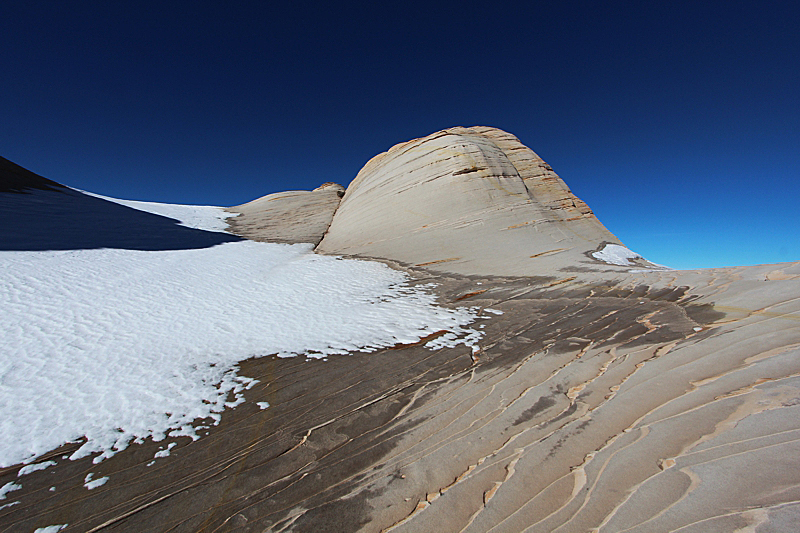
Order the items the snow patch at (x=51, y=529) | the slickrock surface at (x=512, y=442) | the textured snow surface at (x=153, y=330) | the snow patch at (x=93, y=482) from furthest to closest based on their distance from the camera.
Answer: the textured snow surface at (x=153, y=330) < the snow patch at (x=93, y=482) < the snow patch at (x=51, y=529) < the slickrock surface at (x=512, y=442)

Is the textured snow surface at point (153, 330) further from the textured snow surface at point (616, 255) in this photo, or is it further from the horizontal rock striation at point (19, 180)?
the horizontal rock striation at point (19, 180)

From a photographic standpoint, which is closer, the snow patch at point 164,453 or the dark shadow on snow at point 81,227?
the snow patch at point 164,453

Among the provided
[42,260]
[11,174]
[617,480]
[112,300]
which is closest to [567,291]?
[617,480]

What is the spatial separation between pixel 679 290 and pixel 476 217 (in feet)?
27.7

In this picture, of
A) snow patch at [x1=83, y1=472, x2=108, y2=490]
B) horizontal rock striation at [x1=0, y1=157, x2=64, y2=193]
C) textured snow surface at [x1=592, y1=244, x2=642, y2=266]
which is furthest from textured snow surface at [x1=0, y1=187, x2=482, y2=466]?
horizontal rock striation at [x1=0, y1=157, x2=64, y2=193]

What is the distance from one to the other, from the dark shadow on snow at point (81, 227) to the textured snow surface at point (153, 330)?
90 centimetres

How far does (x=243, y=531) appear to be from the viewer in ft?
6.48

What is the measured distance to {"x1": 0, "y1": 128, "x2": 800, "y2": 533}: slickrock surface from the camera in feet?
6.11

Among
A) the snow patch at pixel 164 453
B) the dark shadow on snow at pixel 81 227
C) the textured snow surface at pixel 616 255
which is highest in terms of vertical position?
the textured snow surface at pixel 616 255

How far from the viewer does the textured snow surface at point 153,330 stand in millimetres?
3125

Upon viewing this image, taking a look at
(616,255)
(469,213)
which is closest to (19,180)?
(469,213)

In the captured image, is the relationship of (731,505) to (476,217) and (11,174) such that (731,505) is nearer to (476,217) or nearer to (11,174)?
(476,217)

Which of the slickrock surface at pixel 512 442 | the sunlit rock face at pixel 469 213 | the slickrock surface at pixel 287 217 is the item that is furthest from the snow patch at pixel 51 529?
the slickrock surface at pixel 287 217

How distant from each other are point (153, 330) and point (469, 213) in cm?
1180
